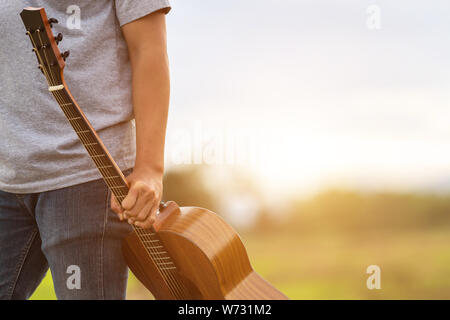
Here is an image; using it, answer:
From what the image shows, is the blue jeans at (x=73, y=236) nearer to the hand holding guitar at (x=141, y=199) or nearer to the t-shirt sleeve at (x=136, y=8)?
the hand holding guitar at (x=141, y=199)

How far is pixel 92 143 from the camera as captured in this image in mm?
1065

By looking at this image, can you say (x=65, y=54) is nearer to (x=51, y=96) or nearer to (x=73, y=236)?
(x=51, y=96)

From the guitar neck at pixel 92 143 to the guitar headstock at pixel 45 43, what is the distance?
3cm

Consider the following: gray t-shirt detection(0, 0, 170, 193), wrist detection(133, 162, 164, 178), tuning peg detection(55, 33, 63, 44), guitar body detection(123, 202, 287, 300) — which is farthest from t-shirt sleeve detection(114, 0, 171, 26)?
guitar body detection(123, 202, 287, 300)

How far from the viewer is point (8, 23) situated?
3.61 feet

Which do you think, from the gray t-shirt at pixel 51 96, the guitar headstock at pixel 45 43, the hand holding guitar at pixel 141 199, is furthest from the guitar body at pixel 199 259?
the guitar headstock at pixel 45 43

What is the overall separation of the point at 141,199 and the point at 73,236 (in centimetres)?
19

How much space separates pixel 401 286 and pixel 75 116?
21621 millimetres

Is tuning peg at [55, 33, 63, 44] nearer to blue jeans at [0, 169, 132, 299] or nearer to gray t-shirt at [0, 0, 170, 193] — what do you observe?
gray t-shirt at [0, 0, 170, 193]

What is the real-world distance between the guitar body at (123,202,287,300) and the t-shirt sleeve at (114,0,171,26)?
49 cm

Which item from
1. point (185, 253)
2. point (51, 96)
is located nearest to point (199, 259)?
point (185, 253)
